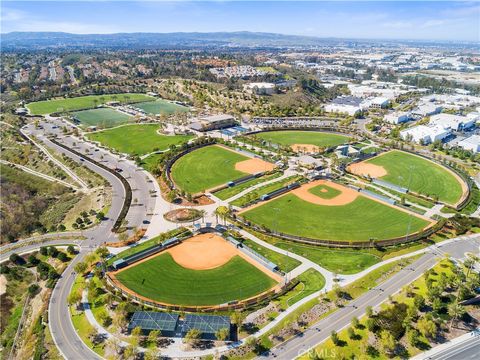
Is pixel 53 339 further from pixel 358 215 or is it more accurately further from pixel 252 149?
pixel 252 149

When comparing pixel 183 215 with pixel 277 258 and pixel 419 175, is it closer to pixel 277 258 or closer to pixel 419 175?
pixel 277 258

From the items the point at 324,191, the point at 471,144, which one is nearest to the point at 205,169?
the point at 324,191

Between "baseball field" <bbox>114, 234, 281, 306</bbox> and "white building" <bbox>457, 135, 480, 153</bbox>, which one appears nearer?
"baseball field" <bbox>114, 234, 281, 306</bbox>

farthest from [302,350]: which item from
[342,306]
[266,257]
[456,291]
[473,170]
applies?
[473,170]

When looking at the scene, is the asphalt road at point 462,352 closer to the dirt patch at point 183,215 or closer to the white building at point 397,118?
the dirt patch at point 183,215

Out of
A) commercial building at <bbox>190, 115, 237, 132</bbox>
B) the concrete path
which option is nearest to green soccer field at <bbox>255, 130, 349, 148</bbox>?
commercial building at <bbox>190, 115, 237, 132</bbox>

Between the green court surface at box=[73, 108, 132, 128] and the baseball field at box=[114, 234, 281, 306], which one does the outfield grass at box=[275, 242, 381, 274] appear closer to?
the baseball field at box=[114, 234, 281, 306]
